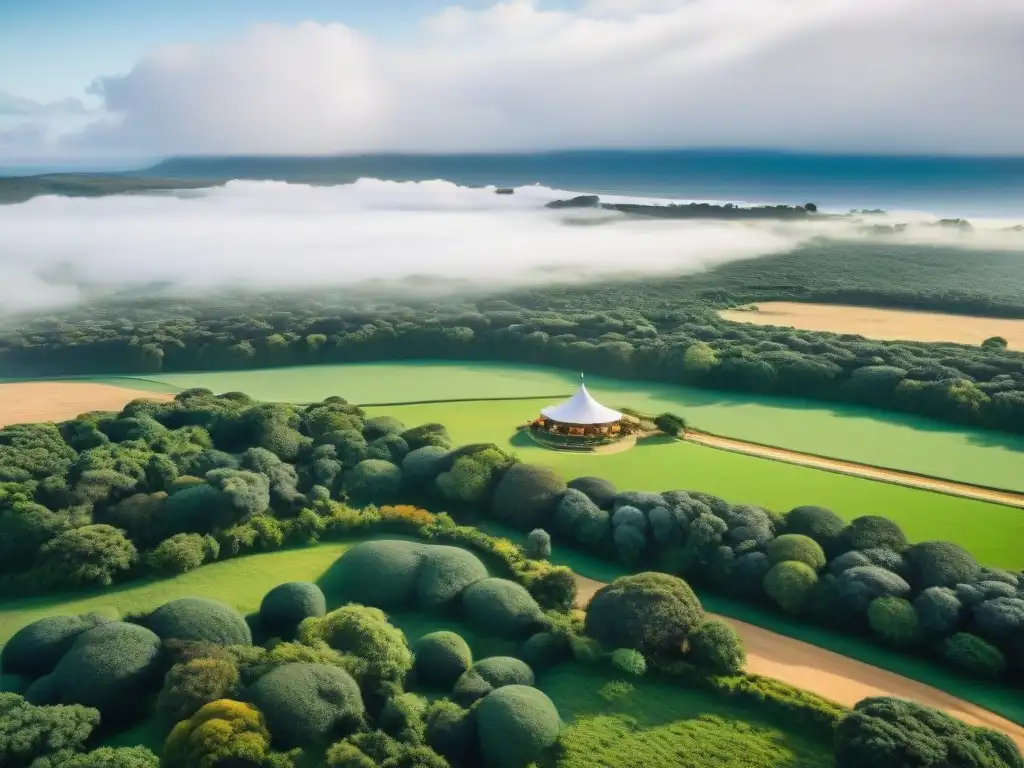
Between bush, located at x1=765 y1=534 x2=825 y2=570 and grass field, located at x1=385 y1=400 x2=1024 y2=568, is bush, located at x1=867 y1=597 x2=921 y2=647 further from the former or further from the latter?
grass field, located at x1=385 y1=400 x2=1024 y2=568

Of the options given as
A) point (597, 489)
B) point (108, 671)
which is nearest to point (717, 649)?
point (597, 489)

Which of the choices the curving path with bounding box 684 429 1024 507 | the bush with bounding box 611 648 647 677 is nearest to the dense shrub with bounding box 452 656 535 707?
the bush with bounding box 611 648 647 677

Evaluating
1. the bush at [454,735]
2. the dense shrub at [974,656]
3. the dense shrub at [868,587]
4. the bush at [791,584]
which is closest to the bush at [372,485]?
the bush at [454,735]

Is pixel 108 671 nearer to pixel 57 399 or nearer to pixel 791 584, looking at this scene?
pixel 791 584

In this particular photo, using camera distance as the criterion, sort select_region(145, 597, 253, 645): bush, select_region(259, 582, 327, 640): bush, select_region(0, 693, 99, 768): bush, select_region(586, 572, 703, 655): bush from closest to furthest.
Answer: select_region(0, 693, 99, 768): bush
select_region(145, 597, 253, 645): bush
select_region(586, 572, 703, 655): bush
select_region(259, 582, 327, 640): bush

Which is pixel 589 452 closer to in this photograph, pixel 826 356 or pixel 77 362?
pixel 826 356

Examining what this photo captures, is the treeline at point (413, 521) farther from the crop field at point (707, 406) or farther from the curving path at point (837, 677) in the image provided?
the crop field at point (707, 406)
